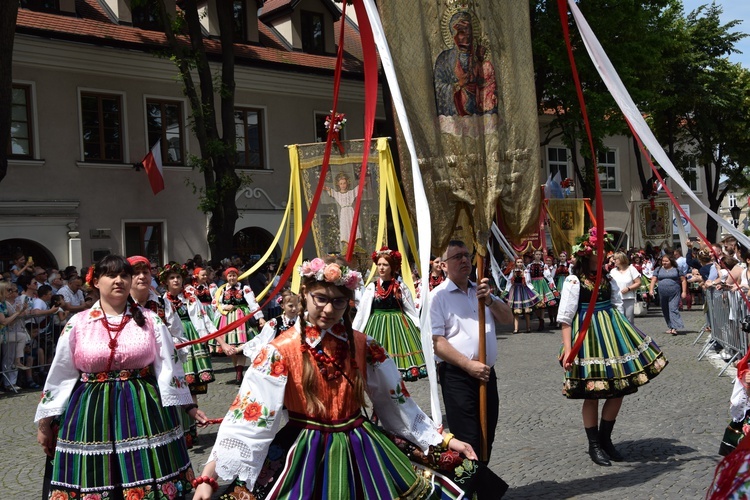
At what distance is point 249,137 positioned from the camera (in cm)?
2383

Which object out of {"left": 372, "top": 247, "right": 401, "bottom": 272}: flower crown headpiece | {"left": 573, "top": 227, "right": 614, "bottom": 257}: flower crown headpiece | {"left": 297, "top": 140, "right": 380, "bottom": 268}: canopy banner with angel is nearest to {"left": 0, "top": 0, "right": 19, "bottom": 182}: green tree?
{"left": 297, "top": 140, "right": 380, "bottom": 268}: canopy banner with angel

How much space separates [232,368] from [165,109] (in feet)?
32.4

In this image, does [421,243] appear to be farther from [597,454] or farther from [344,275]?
[597,454]

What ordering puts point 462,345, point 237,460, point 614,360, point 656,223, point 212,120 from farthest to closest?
point 656,223 → point 212,120 → point 614,360 → point 462,345 → point 237,460

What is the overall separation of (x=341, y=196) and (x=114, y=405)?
6745mm

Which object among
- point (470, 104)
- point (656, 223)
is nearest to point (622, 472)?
point (470, 104)

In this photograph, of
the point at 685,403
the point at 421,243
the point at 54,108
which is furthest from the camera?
the point at 54,108

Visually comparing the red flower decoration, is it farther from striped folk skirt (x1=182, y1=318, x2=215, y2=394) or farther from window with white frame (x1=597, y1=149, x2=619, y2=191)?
window with white frame (x1=597, y1=149, x2=619, y2=191)

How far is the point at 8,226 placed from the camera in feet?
60.8

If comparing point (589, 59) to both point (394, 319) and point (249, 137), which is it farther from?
point (394, 319)

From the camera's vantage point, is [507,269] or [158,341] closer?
[158,341]

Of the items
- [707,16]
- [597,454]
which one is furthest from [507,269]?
[707,16]

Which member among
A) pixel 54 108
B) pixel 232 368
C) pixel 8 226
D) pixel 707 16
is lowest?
pixel 232 368

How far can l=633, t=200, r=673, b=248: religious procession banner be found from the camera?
25359 mm
